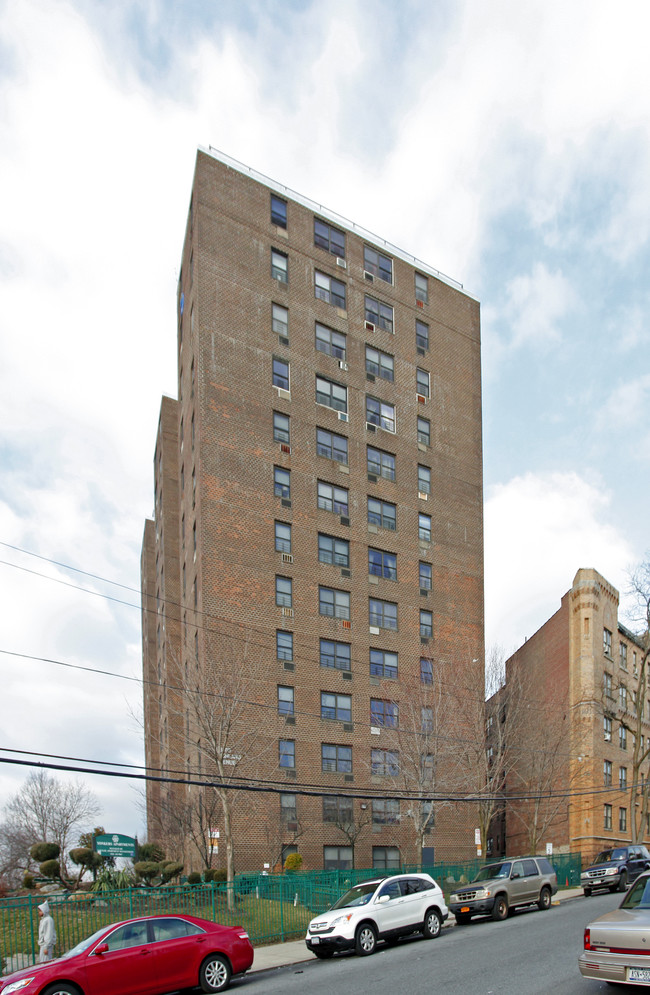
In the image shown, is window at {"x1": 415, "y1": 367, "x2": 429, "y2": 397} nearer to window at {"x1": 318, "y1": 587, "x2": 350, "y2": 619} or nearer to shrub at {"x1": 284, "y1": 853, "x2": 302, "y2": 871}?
window at {"x1": 318, "y1": 587, "x2": 350, "y2": 619}

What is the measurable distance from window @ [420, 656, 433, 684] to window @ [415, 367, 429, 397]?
1533 cm

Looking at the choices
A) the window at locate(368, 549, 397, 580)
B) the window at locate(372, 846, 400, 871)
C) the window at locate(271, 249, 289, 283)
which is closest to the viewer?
the window at locate(372, 846, 400, 871)

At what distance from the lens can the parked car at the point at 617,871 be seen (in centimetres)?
3206

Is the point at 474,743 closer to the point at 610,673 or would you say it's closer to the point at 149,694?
the point at 610,673

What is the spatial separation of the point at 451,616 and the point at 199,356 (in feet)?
65.0

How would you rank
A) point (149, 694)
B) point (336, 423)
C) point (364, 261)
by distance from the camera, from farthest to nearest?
point (149, 694)
point (364, 261)
point (336, 423)

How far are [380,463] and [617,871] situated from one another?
23605 millimetres

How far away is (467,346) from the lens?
55.1 m

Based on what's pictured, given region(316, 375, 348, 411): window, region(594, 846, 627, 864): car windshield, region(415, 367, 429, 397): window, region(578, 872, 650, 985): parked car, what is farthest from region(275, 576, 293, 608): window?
region(578, 872, 650, 985): parked car

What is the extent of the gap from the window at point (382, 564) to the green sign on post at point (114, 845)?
2436 cm

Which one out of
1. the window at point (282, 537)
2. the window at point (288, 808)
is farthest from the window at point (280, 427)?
the window at point (288, 808)

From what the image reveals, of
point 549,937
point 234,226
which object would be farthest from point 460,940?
point 234,226

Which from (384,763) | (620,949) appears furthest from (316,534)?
(620,949)

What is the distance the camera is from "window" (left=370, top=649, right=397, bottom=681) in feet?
147
